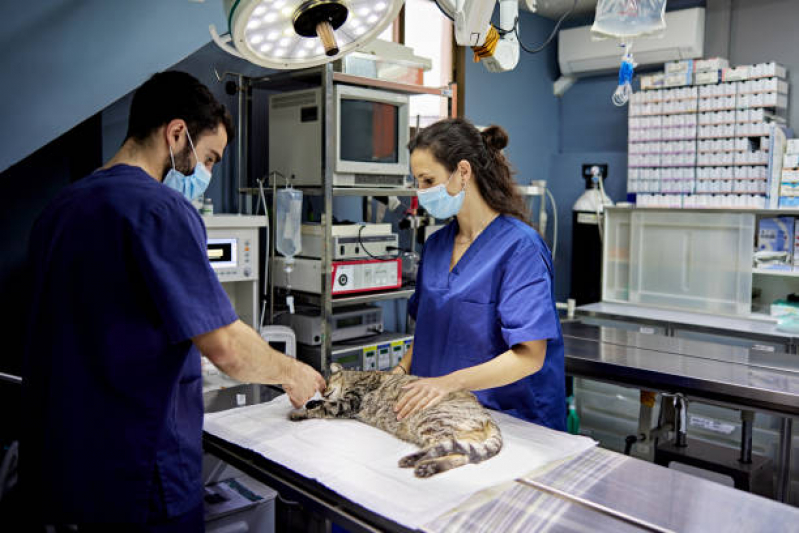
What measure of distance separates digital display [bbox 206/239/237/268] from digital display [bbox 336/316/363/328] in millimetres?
702

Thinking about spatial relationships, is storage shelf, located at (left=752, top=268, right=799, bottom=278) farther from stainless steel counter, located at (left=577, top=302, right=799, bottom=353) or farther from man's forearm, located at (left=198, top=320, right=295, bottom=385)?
man's forearm, located at (left=198, top=320, right=295, bottom=385)

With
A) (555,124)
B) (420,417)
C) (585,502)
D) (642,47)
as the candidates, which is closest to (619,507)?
(585,502)

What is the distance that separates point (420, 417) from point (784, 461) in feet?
8.46

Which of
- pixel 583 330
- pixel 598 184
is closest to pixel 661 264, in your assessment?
pixel 598 184

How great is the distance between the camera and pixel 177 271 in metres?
1.26

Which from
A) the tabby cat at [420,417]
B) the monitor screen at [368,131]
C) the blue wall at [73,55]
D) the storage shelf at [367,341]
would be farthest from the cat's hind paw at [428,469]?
the monitor screen at [368,131]

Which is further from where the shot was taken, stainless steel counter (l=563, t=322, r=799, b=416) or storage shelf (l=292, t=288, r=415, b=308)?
storage shelf (l=292, t=288, r=415, b=308)

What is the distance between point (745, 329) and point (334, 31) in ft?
11.2

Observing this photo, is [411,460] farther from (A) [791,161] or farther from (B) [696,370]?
(A) [791,161]

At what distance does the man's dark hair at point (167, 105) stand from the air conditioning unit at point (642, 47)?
326 centimetres

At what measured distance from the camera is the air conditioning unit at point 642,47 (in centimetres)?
450

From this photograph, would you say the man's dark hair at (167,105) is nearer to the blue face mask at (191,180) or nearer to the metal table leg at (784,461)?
the blue face mask at (191,180)

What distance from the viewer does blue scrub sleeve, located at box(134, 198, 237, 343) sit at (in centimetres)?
123

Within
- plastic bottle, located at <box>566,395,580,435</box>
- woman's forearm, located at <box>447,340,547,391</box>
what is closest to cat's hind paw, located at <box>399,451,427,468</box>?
woman's forearm, located at <box>447,340,547,391</box>
